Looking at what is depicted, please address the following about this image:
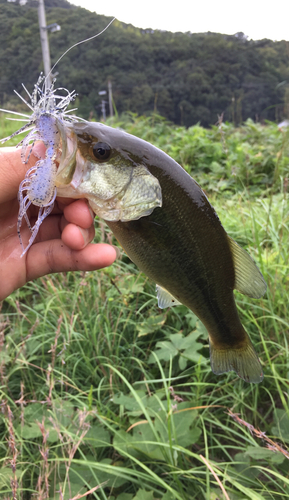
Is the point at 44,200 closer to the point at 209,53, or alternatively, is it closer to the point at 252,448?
the point at 252,448

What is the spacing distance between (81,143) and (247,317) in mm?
1670

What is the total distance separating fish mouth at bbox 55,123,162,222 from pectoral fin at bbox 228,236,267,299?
14.8 inches

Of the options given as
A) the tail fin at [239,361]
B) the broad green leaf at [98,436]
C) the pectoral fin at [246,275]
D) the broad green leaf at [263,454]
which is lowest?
the broad green leaf at [98,436]

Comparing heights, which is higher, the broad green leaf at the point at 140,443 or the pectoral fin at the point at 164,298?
the pectoral fin at the point at 164,298

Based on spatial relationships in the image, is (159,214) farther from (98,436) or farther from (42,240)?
(98,436)

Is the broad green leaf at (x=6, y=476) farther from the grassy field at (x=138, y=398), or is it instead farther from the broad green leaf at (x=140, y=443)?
the broad green leaf at (x=140, y=443)

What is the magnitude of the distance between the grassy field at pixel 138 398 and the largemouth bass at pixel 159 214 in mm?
542

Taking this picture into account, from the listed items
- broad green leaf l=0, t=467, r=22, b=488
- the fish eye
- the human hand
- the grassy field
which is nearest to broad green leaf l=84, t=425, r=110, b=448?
the grassy field

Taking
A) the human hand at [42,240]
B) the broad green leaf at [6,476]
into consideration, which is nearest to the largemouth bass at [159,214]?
the human hand at [42,240]

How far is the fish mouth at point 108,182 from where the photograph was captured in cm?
101

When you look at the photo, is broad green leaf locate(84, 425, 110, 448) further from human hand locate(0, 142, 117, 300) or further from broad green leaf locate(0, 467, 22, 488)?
human hand locate(0, 142, 117, 300)

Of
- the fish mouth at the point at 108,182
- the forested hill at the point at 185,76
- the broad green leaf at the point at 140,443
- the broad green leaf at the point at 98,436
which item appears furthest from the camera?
the forested hill at the point at 185,76

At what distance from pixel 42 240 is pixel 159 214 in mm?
691

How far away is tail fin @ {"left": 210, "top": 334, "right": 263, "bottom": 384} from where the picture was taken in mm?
1265
